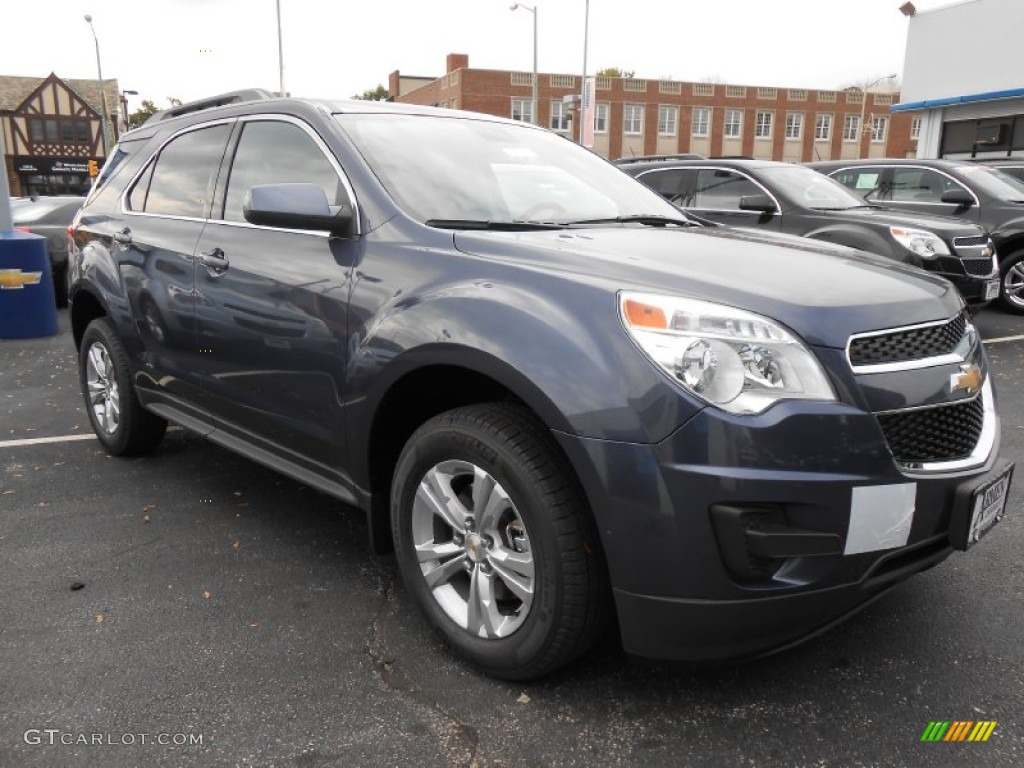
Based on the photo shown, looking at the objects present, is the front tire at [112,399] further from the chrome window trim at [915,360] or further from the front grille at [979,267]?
the front grille at [979,267]

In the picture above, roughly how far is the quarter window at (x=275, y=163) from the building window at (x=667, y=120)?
185 ft

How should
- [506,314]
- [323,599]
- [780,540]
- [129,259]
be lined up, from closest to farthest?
[780,540], [506,314], [323,599], [129,259]

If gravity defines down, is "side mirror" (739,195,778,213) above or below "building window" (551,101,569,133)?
below

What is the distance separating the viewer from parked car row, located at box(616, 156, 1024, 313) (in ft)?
24.1

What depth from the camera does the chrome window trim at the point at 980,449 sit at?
207 cm

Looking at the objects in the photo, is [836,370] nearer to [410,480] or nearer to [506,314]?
[506,314]

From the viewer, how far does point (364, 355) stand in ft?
8.59

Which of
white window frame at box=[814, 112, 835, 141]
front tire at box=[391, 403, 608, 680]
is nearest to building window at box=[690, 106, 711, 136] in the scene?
white window frame at box=[814, 112, 835, 141]

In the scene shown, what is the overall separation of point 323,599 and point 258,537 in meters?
0.71

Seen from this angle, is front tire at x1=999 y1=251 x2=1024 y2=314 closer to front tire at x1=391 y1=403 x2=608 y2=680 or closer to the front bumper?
the front bumper

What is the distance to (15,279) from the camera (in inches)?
345

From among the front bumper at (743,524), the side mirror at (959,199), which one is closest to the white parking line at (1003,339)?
the side mirror at (959,199)

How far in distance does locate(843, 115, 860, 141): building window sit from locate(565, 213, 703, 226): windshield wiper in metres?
65.1

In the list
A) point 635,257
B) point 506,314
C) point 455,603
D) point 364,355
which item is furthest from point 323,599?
point 635,257
